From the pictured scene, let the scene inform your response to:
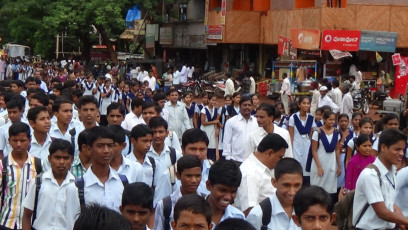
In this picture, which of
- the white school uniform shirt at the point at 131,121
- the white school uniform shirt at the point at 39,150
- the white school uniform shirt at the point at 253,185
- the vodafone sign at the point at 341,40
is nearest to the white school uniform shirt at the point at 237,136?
the white school uniform shirt at the point at 131,121

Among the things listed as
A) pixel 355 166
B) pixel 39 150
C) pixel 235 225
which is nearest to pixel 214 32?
pixel 355 166

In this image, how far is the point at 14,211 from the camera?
626cm

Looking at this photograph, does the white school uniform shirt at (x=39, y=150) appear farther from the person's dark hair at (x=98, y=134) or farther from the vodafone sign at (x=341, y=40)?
the vodafone sign at (x=341, y=40)

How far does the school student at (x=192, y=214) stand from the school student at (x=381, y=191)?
1887mm

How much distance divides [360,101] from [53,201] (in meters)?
19.0

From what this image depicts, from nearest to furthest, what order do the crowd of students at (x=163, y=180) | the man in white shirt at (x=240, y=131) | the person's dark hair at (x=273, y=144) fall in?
the crowd of students at (x=163, y=180) < the person's dark hair at (x=273, y=144) < the man in white shirt at (x=240, y=131)

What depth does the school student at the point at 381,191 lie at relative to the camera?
5.54 meters

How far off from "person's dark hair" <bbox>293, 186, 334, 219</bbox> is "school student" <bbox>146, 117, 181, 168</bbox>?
2599 millimetres

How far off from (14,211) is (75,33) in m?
33.5

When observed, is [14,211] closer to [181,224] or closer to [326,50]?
[181,224]

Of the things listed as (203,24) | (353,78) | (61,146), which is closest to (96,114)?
(61,146)

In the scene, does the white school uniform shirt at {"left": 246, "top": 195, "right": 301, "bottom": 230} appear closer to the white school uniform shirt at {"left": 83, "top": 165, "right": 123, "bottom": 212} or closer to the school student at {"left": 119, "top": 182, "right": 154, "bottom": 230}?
the school student at {"left": 119, "top": 182, "right": 154, "bottom": 230}

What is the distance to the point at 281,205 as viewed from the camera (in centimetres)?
498

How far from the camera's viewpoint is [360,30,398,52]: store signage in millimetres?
25297
